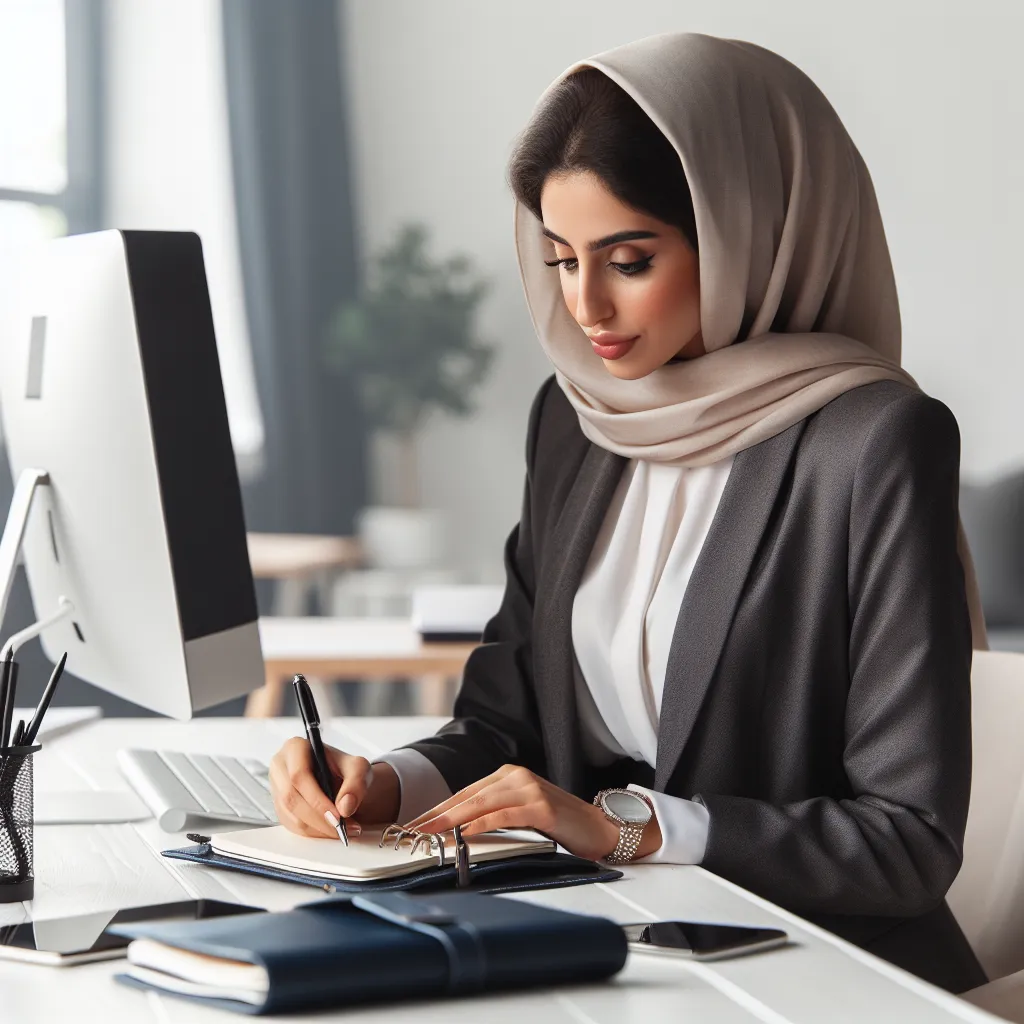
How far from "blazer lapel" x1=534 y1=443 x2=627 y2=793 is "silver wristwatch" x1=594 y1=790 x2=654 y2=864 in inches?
12.5

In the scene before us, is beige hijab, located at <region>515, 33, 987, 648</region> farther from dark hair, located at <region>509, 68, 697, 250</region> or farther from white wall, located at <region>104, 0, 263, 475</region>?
white wall, located at <region>104, 0, 263, 475</region>

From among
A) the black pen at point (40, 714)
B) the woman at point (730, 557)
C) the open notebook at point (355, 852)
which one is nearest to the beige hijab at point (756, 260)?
the woman at point (730, 557)

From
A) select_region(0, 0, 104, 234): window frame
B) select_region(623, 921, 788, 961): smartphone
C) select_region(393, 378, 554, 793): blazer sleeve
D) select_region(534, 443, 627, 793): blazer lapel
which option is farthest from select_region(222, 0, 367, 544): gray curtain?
select_region(623, 921, 788, 961): smartphone

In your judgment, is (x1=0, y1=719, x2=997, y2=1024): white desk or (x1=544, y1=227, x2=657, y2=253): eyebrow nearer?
(x1=0, y1=719, x2=997, y2=1024): white desk

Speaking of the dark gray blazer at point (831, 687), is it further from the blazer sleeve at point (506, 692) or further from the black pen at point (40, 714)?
the black pen at point (40, 714)

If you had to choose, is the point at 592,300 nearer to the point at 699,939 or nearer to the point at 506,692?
the point at 506,692

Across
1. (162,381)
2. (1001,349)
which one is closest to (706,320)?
(162,381)

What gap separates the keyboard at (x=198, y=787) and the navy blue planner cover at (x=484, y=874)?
0.44 feet

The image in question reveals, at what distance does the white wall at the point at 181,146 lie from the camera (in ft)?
13.7

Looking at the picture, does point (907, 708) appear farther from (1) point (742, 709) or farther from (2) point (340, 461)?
(2) point (340, 461)

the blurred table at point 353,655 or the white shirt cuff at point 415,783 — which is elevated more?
the white shirt cuff at point 415,783

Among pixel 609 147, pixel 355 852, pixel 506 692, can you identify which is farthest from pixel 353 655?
pixel 355 852

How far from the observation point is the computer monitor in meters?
1.02

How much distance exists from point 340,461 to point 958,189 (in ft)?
6.83
